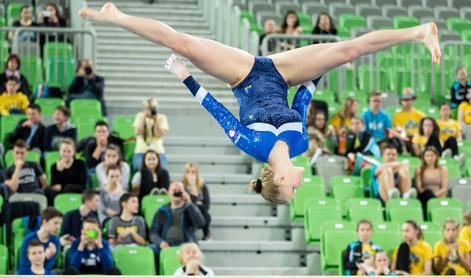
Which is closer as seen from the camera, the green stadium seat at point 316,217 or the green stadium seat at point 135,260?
the green stadium seat at point 135,260

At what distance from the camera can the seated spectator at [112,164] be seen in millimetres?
12211

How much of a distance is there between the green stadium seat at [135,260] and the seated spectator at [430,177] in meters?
3.26

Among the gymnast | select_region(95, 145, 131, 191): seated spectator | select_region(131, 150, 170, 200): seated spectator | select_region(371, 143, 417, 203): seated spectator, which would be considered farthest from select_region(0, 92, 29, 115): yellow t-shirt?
the gymnast

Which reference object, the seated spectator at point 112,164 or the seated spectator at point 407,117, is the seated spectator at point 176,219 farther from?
the seated spectator at point 407,117

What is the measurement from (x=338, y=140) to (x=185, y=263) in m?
3.16

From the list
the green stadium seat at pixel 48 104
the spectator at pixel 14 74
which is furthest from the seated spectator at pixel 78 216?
the spectator at pixel 14 74

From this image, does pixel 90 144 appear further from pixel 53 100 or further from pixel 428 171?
pixel 428 171

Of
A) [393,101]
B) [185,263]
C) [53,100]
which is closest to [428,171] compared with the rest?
[393,101]

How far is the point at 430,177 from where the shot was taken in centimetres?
1306

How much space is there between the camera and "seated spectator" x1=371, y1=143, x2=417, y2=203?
12781 millimetres

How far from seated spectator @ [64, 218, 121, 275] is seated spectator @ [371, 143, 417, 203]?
3.20 m

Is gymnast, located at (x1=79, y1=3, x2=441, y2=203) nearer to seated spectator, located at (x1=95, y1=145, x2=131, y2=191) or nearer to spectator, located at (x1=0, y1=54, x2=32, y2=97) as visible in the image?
seated spectator, located at (x1=95, y1=145, x2=131, y2=191)

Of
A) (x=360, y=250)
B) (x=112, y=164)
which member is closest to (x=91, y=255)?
(x=112, y=164)

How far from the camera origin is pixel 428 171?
514 inches
